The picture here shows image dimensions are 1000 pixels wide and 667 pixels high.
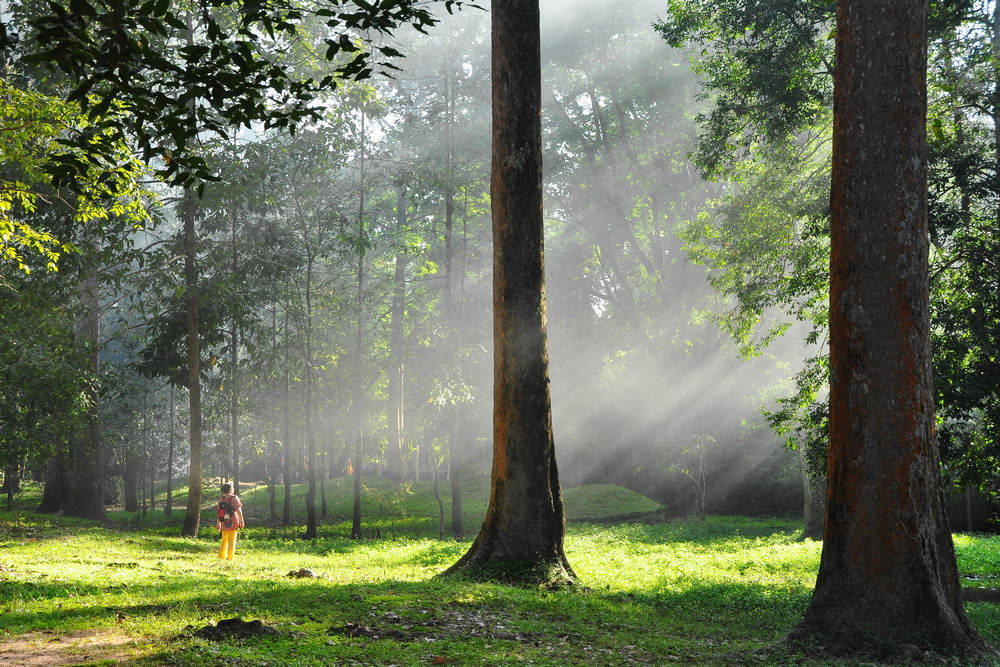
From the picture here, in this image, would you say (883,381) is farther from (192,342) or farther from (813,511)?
(192,342)

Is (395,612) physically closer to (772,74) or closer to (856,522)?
(856,522)

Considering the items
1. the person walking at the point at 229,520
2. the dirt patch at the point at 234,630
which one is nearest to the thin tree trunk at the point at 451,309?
the person walking at the point at 229,520

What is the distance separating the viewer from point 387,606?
8570mm

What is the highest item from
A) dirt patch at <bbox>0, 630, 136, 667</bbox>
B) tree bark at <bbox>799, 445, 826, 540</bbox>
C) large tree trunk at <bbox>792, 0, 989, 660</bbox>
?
large tree trunk at <bbox>792, 0, 989, 660</bbox>

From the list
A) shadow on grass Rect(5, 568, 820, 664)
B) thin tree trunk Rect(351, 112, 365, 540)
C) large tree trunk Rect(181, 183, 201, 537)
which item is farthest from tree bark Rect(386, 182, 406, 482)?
shadow on grass Rect(5, 568, 820, 664)

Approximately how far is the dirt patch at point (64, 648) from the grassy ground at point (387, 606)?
2 centimetres

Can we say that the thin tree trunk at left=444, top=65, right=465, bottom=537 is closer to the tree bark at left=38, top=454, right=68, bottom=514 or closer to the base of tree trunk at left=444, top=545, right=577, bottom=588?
the base of tree trunk at left=444, top=545, right=577, bottom=588

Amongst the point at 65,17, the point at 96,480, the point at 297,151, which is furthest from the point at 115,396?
the point at 65,17

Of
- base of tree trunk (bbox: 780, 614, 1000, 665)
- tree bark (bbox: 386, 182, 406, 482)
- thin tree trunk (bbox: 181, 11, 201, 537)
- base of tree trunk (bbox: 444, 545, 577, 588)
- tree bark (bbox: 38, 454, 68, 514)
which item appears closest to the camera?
base of tree trunk (bbox: 780, 614, 1000, 665)

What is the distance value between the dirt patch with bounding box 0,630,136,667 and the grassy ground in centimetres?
2

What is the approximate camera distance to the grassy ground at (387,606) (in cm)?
668

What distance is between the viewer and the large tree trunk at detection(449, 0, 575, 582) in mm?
11227

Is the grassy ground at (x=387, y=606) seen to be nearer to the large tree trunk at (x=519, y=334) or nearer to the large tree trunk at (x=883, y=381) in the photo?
the large tree trunk at (x=519, y=334)

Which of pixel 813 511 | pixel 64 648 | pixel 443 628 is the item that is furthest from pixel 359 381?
pixel 64 648
